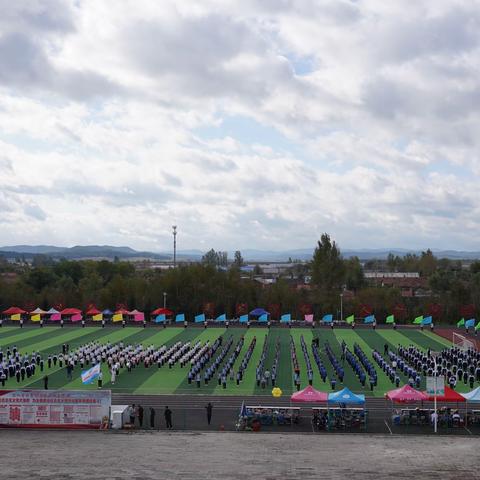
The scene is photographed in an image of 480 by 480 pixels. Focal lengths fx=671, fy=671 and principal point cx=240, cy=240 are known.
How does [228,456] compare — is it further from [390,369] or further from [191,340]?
[191,340]

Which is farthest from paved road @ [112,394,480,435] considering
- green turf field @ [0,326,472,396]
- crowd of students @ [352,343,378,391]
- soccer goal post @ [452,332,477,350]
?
soccer goal post @ [452,332,477,350]

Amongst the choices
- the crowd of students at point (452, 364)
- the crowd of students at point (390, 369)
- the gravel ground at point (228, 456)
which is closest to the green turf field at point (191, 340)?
the crowd of students at point (390, 369)

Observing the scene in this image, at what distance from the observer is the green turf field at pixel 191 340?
33.5 meters

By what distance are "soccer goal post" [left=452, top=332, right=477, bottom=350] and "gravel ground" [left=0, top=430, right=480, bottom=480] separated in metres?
23.0

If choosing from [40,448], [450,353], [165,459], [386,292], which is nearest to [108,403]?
[40,448]

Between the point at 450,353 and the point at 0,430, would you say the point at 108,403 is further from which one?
the point at 450,353

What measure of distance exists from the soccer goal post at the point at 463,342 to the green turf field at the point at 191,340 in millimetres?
901

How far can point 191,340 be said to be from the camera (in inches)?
2094

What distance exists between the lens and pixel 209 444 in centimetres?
2194

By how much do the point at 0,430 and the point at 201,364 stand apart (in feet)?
51.6

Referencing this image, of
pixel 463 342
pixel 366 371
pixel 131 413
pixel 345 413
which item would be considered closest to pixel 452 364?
pixel 366 371

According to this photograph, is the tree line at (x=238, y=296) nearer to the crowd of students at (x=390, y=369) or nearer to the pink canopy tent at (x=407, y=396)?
the crowd of students at (x=390, y=369)

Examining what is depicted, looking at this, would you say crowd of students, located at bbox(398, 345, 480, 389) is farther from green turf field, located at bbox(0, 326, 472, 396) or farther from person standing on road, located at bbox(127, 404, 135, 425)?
person standing on road, located at bbox(127, 404, 135, 425)

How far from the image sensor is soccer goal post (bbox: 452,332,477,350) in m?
45.0
